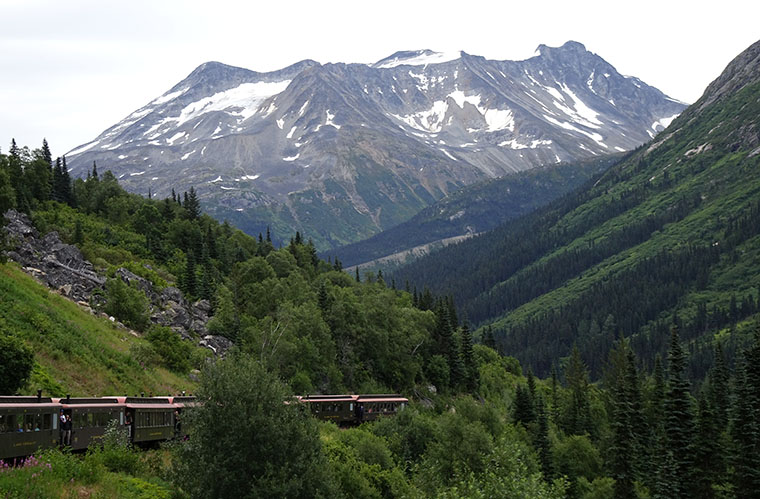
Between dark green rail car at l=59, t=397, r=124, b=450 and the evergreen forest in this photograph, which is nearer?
the evergreen forest

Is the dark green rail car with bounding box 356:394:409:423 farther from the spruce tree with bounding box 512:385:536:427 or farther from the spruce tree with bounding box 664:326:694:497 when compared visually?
the spruce tree with bounding box 512:385:536:427

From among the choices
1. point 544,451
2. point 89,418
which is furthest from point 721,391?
point 89,418

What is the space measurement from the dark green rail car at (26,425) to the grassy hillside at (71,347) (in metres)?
10.8

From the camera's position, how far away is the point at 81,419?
39.9m

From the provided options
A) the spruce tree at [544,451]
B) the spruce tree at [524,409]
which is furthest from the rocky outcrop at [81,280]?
the spruce tree at [524,409]

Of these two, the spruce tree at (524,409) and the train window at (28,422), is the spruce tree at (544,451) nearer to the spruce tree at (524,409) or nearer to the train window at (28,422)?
the spruce tree at (524,409)

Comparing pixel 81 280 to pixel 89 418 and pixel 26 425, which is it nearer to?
pixel 89 418

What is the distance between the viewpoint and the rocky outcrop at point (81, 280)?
80.8m

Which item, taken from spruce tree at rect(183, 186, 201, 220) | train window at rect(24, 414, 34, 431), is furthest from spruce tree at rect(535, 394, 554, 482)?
spruce tree at rect(183, 186, 201, 220)

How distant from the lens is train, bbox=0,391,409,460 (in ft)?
113

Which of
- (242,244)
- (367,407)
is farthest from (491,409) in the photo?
(242,244)

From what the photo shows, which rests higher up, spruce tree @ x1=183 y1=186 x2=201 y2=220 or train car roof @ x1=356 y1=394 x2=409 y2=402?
spruce tree @ x1=183 y1=186 x2=201 y2=220

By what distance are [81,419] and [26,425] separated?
4726mm

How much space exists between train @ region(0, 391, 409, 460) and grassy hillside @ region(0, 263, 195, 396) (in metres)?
7.61
